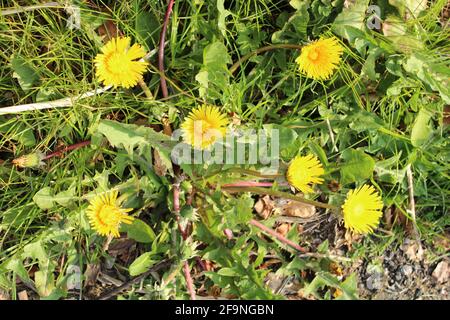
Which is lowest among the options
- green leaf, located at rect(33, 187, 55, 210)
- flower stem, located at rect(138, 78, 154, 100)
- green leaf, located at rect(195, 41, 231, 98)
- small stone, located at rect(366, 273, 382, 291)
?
small stone, located at rect(366, 273, 382, 291)

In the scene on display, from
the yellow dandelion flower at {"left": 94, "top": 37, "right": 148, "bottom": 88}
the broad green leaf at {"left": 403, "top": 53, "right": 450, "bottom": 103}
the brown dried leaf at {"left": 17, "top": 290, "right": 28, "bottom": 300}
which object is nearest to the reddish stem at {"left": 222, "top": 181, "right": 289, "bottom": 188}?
the yellow dandelion flower at {"left": 94, "top": 37, "right": 148, "bottom": 88}

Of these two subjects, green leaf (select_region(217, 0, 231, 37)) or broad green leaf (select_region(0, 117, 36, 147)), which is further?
broad green leaf (select_region(0, 117, 36, 147))

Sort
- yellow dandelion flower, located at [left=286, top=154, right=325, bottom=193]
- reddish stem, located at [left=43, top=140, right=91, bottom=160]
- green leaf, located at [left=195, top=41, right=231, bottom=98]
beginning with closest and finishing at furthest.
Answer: yellow dandelion flower, located at [left=286, top=154, right=325, bottom=193], green leaf, located at [left=195, top=41, right=231, bottom=98], reddish stem, located at [left=43, top=140, right=91, bottom=160]

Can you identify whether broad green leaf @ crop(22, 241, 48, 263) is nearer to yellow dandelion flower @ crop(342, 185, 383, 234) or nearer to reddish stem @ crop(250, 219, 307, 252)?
reddish stem @ crop(250, 219, 307, 252)

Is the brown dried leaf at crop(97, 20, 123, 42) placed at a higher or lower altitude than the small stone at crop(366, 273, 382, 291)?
higher

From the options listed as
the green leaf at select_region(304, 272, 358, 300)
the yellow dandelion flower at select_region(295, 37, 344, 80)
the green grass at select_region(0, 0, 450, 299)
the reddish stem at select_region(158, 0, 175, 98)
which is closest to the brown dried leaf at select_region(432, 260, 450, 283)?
the green grass at select_region(0, 0, 450, 299)

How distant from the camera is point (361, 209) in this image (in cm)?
185

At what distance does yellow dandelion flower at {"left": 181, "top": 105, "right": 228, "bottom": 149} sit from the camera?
1.79m

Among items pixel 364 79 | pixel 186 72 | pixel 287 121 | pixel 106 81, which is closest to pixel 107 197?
pixel 106 81

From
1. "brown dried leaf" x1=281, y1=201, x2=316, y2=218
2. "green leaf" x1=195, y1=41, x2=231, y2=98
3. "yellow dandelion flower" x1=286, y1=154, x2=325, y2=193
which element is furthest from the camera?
"brown dried leaf" x1=281, y1=201, x2=316, y2=218

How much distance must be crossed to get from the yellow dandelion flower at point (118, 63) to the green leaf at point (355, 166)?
0.82m

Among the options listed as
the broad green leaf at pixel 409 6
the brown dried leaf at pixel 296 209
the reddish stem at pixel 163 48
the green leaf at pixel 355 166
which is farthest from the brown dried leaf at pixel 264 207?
the broad green leaf at pixel 409 6

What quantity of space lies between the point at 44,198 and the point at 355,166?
113 cm

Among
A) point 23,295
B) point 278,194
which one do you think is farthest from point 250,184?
point 23,295
